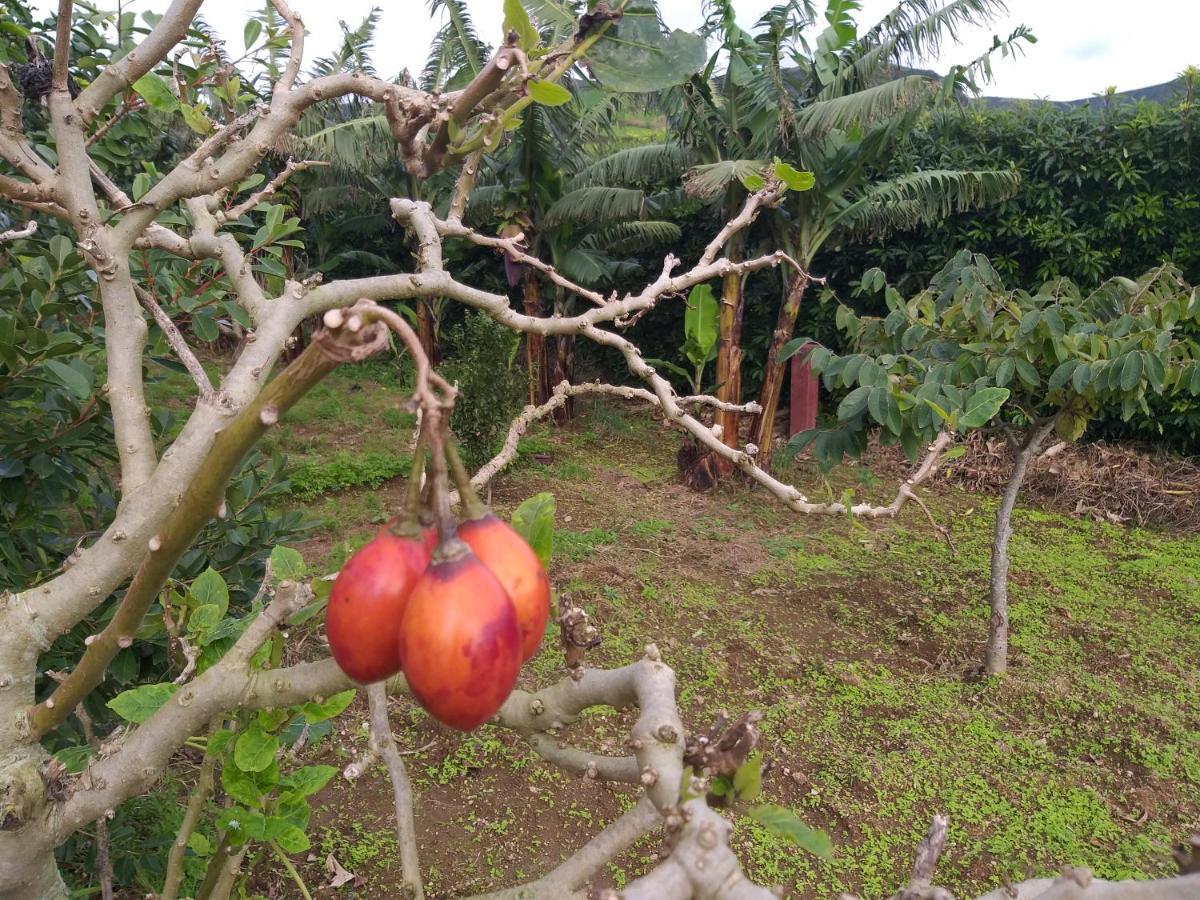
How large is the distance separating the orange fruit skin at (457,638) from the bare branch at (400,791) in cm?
68

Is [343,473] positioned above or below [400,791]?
below

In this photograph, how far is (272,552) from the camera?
124cm

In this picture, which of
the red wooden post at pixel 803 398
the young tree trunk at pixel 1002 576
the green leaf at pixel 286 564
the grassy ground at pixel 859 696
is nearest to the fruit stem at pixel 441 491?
the green leaf at pixel 286 564

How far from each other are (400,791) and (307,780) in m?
0.16

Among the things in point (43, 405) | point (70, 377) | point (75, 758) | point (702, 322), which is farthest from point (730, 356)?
point (75, 758)

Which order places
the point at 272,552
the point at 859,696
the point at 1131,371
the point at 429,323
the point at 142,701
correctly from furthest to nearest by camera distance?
1. the point at 429,323
2. the point at 859,696
3. the point at 1131,371
4. the point at 272,552
5. the point at 142,701

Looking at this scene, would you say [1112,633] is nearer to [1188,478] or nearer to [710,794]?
[1188,478]

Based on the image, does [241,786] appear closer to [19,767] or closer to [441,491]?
[19,767]

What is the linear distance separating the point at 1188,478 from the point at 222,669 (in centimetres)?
744

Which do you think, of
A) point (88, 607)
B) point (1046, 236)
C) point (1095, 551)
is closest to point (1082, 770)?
point (1095, 551)

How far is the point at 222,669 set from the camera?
96 centimetres

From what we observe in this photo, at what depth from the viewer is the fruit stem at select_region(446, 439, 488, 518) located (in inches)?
22.9

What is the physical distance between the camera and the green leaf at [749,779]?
664 mm

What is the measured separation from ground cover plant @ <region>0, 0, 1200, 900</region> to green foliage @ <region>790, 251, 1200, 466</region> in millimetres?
1714
